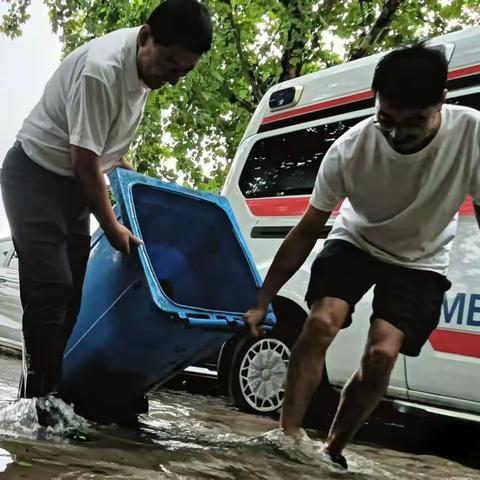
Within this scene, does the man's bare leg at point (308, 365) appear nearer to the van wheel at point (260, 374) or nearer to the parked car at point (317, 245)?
the parked car at point (317, 245)

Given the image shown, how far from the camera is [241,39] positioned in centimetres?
958

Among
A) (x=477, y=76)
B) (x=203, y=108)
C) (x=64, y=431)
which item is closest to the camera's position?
(x=64, y=431)

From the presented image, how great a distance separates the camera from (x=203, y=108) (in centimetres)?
970

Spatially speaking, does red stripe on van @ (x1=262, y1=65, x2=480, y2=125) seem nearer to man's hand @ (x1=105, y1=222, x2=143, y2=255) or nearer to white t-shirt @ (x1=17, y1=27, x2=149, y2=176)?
white t-shirt @ (x1=17, y1=27, x2=149, y2=176)

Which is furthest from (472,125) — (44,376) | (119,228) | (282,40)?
(282,40)

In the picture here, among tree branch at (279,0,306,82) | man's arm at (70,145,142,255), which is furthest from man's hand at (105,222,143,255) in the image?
tree branch at (279,0,306,82)

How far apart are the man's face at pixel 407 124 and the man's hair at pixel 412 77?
0.02 meters

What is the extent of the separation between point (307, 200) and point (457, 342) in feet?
4.26

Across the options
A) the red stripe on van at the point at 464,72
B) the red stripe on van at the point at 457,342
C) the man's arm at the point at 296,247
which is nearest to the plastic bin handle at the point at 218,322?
the man's arm at the point at 296,247

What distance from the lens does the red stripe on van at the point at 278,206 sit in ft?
13.7

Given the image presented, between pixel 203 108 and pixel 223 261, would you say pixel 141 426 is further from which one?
pixel 203 108

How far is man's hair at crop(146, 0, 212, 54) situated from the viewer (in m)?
2.24

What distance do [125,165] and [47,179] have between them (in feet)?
1.74

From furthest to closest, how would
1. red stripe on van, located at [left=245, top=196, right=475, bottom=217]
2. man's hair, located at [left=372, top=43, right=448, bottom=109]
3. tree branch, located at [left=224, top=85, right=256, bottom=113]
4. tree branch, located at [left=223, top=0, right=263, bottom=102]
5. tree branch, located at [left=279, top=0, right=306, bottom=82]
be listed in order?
tree branch, located at [left=224, top=85, right=256, bottom=113], tree branch, located at [left=223, top=0, right=263, bottom=102], tree branch, located at [left=279, top=0, right=306, bottom=82], red stripe on van, located at [left=245, top=196, right=475, bottom=217], man's hair, located at [left=372, top=43, right=448, bottom=109]
